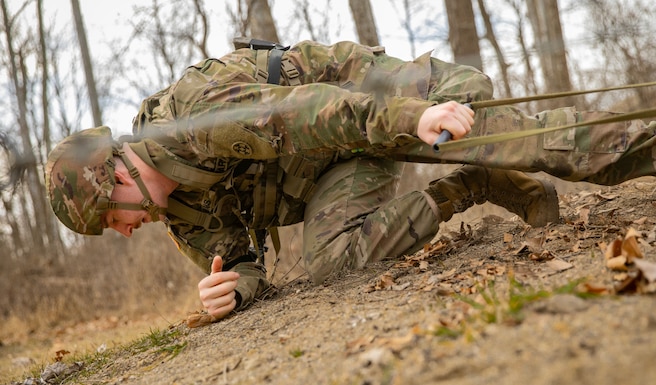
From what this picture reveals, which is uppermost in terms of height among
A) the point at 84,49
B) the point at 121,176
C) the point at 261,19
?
the point at 84,49

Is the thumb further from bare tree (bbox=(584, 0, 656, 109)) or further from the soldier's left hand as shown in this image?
bare tree (bbox=(584, 0, 656, 109))

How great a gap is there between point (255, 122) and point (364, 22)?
376 cm

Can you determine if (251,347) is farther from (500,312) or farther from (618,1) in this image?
(618,1)

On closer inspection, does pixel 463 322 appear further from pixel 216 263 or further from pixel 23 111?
pixel 23 111

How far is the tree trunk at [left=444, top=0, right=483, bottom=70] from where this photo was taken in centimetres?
631

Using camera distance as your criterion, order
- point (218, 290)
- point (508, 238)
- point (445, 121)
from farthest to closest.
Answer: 1. point (218, 290)
2. point (508, 238)
3. point (445, 121)

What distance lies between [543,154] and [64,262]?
9704mm

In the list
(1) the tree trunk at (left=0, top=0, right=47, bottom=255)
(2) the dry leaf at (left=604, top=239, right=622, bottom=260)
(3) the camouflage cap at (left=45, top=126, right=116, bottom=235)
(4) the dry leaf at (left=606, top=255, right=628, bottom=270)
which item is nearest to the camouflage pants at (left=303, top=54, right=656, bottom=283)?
(2) the dry leaf at (left=604, top=239, right=622, bottom=260)

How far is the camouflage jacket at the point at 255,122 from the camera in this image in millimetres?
2316

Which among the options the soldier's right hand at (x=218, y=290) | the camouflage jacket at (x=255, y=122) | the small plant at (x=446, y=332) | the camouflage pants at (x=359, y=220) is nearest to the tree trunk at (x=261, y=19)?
the camouflage jacket at (x=255, y=122)

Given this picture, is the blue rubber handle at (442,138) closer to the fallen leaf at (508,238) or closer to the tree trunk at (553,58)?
the fallen leaf at (508,238)

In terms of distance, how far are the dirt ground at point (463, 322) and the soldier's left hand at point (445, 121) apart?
49 centimetres

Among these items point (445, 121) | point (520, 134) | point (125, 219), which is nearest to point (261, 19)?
point (125, 219)

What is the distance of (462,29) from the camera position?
6.34 metres
